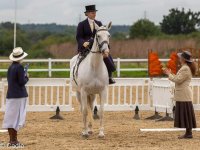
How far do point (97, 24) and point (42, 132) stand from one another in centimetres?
245

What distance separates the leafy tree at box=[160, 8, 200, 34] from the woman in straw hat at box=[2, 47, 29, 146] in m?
70.1

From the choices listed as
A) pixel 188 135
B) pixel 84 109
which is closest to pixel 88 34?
pixel 84 109

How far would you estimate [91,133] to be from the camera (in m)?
13.5

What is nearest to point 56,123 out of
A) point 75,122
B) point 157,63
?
point 75,122

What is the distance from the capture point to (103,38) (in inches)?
485

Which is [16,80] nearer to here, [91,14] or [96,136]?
[96,136]

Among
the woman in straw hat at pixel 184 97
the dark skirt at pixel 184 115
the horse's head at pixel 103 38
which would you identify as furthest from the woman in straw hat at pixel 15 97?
the dark skirt at pixel 184 115

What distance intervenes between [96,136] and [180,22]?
6895cm

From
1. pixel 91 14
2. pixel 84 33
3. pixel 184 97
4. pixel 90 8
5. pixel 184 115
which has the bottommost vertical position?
pixel 184 115

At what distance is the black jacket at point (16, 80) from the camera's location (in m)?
11.5

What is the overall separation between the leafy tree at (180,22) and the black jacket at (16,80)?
70162 millimetres

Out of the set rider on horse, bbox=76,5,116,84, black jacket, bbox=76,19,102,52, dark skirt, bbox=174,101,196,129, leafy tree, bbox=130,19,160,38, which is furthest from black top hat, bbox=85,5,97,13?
leafy tree, bbox=130,19,160,38

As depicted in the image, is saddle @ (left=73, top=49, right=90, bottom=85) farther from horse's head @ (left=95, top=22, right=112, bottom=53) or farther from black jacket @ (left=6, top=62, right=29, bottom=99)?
black jacket @ (left=6, top=62, right=29, bottom=99)

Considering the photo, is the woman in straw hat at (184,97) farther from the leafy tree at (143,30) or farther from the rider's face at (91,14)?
the leafy tree at (143,30)
